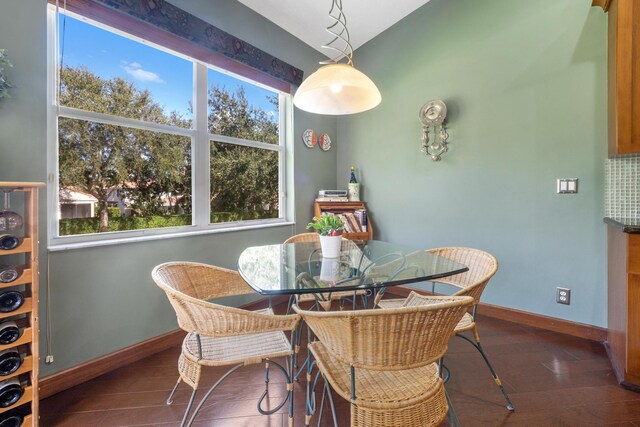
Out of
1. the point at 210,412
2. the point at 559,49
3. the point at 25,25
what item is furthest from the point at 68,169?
the point at 559,49

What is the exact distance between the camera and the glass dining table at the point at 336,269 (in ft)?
4.35

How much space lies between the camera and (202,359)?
50.5 inches

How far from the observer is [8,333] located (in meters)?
1.37

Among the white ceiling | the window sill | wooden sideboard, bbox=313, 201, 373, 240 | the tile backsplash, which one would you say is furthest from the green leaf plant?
the white ceiling

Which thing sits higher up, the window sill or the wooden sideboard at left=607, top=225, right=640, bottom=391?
the window sill

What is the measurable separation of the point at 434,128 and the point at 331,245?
6.68 feet

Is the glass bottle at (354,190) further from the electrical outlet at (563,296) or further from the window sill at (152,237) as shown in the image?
the electrical outlet at (563,296)

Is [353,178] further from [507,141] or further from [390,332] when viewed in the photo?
[390,332]

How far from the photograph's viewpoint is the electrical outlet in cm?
250

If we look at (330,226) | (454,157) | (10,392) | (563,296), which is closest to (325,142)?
(454,157)

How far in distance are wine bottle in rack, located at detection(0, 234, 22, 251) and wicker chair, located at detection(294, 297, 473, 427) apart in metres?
1.37

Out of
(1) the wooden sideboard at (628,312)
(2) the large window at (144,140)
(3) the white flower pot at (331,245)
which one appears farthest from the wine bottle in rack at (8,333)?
(1) the wooden sideboard at (628,312)

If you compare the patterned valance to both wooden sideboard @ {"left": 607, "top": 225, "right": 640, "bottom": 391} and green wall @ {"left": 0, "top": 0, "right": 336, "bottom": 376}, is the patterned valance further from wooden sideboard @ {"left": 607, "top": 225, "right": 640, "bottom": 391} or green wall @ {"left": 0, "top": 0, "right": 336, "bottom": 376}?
wooden sideboard @ {"left": 607, "top": 225, "right": 640, "bottom": 391}

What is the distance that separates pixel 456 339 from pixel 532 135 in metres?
1.84
